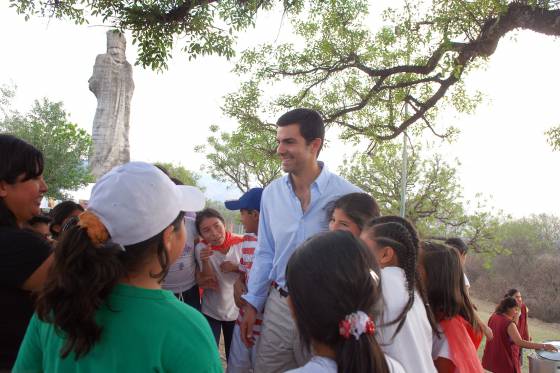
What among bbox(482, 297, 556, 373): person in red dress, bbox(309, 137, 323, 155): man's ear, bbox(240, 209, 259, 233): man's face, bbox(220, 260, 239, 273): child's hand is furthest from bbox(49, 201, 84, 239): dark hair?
bbox(482, 297, 556, 373): person in red dress

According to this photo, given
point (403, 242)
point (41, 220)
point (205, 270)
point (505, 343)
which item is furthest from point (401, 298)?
point (505, 343)

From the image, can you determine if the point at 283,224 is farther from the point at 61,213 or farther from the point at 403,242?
the point at 61,213

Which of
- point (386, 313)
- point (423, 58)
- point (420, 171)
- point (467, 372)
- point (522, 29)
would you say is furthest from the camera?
point (420, 171)

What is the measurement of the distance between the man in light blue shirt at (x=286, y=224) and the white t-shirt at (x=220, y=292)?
1.21 m

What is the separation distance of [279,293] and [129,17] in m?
4.04

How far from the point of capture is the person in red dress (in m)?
5.78

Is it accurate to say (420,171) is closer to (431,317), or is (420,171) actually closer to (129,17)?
(129,17)

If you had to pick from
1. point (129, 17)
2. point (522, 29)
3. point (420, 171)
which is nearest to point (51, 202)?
point (129, 17)

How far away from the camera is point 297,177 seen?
2986mm

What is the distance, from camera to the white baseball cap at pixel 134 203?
1.27 meters

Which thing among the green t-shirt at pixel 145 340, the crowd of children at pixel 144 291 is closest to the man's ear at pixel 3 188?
the crowd of children at pixel 144 291

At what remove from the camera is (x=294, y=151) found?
2.96m

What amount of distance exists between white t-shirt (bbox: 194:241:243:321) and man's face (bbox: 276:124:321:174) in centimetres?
143

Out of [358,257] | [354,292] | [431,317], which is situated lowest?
[431,317]
